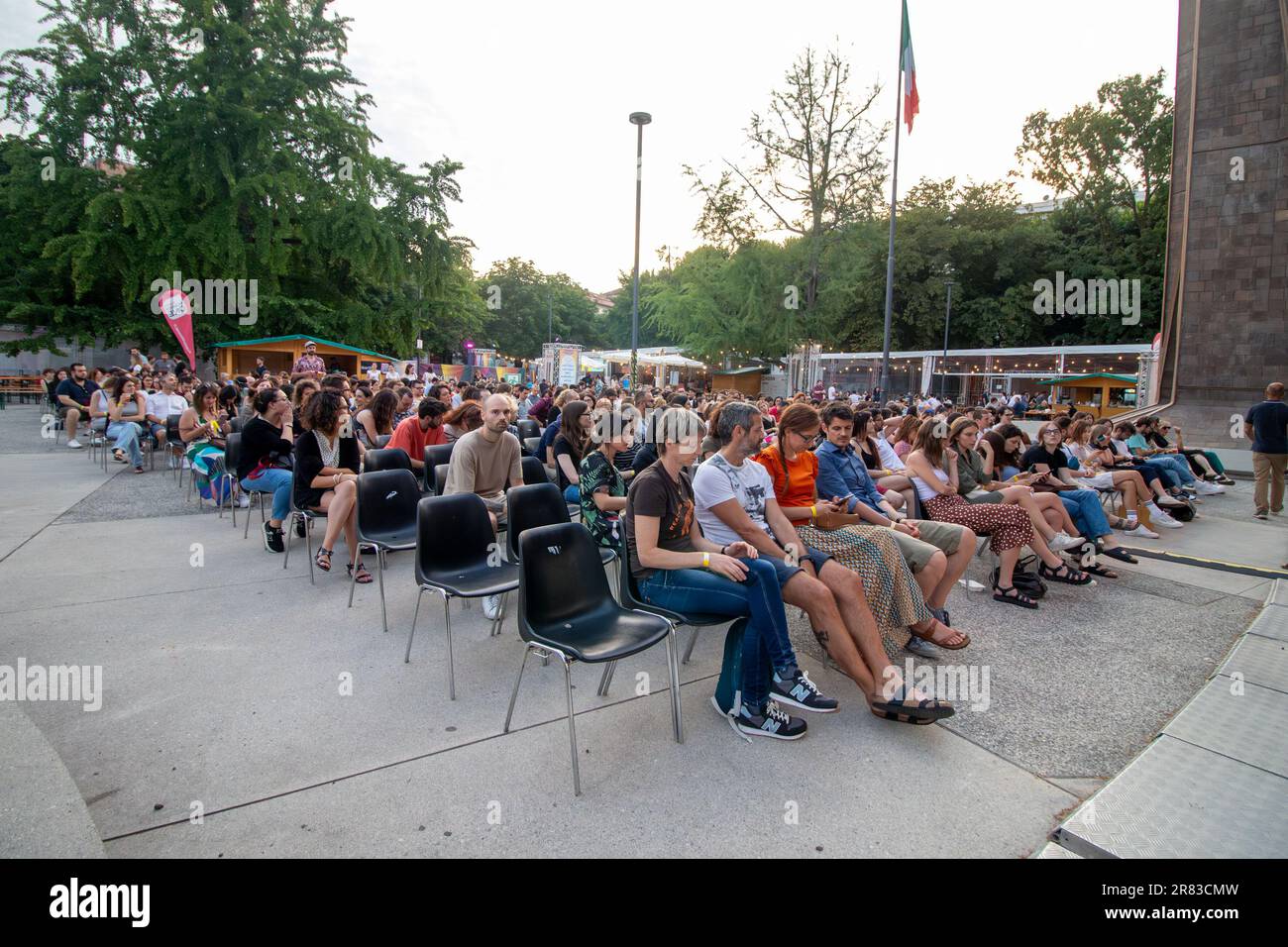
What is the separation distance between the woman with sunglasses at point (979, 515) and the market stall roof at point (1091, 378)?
26.2 meters

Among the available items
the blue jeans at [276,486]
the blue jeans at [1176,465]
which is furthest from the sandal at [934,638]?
the blue jeans at [1176,465]

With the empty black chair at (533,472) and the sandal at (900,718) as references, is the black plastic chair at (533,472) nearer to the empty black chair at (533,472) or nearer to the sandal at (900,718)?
the empty black chair at (533,472)

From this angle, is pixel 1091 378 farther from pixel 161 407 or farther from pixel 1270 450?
pixel 161 407

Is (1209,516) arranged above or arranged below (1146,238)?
below

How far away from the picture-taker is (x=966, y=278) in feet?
128

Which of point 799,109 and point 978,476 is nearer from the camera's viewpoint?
point 978,476

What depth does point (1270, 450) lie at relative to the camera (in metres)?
8.73

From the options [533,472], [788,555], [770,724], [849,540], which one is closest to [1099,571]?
[849,540]

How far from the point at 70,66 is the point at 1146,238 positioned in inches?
1913

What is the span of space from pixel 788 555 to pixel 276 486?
15.8 feet

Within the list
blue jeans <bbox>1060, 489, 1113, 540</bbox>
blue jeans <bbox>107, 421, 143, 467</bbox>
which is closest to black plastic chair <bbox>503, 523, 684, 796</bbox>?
blue jeans <bbox>1060, 489, 1113, 540</bbox>

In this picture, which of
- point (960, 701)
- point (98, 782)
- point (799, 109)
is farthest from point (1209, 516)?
point (799, 109)

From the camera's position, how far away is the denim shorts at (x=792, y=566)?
3.27m

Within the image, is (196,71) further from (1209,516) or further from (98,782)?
(1209,516)
